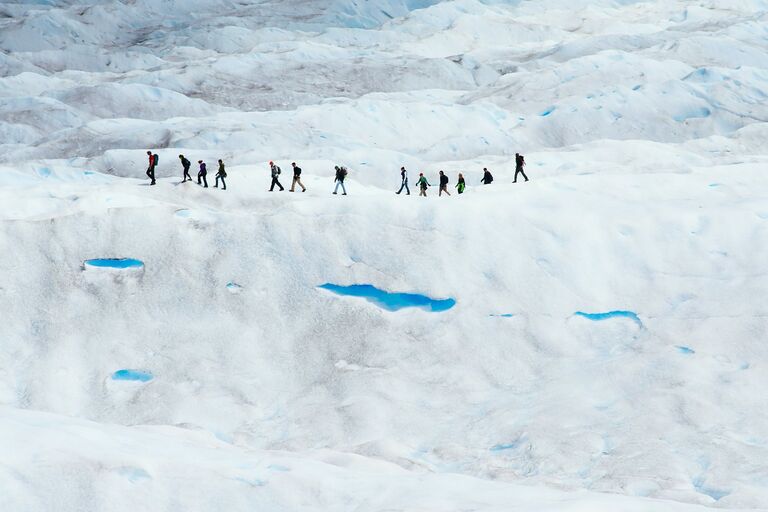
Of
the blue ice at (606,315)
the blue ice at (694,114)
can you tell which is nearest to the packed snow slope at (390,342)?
the blue ice at (606,315)

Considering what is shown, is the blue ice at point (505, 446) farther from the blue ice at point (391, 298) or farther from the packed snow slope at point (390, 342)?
the blue ice at point (391, 298)

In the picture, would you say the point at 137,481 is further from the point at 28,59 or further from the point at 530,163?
the point at 28,59

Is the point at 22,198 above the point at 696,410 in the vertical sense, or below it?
above

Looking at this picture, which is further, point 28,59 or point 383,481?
point 28,59

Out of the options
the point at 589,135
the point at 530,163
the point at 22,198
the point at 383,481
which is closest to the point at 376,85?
the point at 589,135

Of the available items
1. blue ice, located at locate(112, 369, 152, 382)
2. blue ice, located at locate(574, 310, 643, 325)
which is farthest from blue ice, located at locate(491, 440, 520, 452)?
blue ice, located at locate(112, 369, 152, 382)

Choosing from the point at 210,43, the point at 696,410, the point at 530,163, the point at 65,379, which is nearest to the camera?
the point at 696,410

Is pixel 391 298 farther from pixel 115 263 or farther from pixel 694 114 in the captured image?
pixel 694 114
